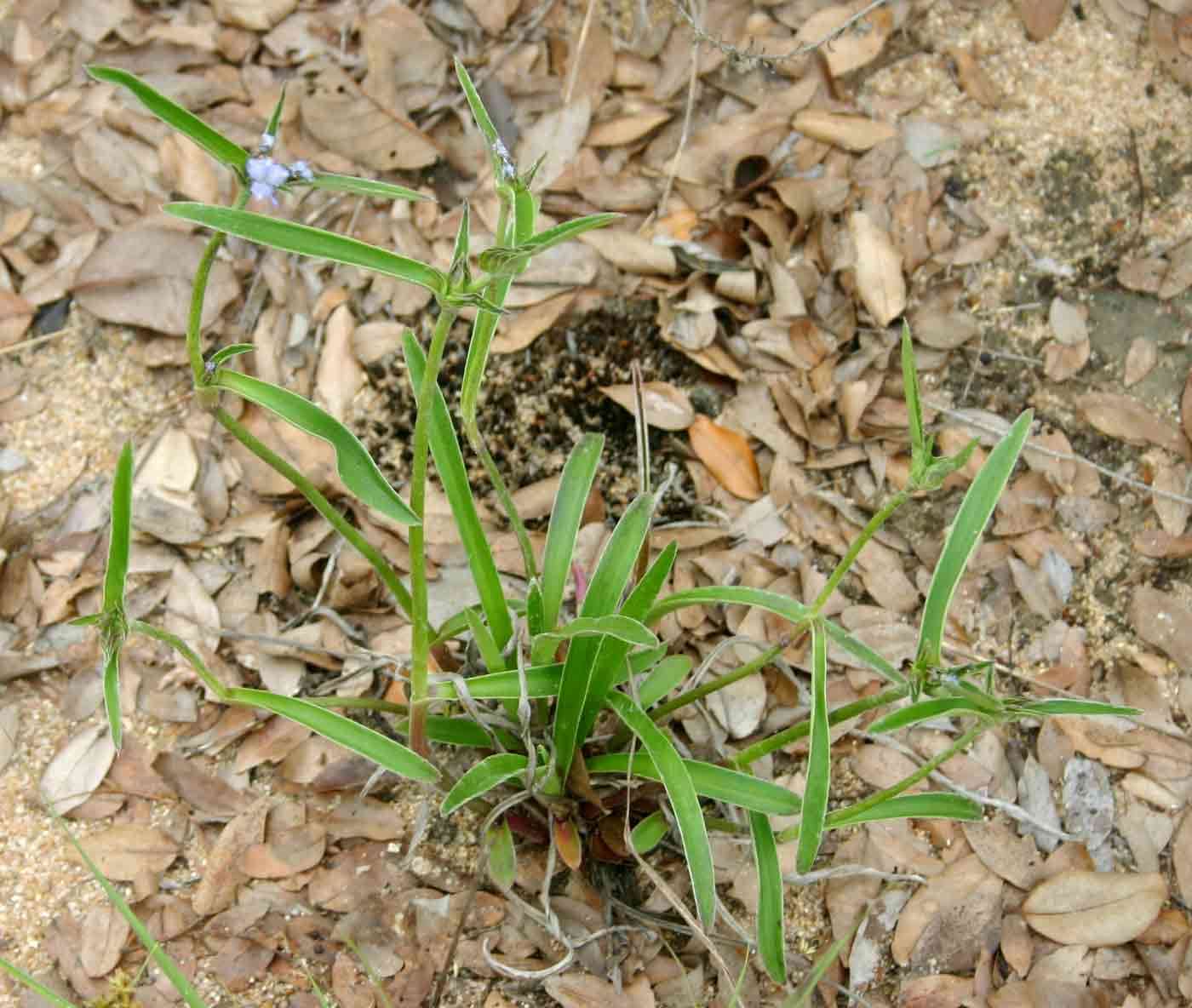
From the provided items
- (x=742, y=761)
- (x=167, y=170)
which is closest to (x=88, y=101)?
(x=167, y=170)

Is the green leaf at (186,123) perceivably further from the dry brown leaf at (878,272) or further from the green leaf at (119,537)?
the dry brown leaf at (878,272)

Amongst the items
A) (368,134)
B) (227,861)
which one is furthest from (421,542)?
(368,134)

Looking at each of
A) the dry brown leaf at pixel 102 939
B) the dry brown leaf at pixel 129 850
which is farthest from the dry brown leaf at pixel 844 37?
the dry brown leaf at pixel 102 939

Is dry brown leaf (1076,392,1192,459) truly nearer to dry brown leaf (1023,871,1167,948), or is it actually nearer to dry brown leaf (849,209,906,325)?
dry brown leaf (849,209,906,325)

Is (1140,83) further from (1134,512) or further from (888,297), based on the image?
(1134,512)

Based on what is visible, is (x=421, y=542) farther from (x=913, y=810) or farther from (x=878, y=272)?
(x=878, y=272)

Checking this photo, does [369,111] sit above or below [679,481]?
above

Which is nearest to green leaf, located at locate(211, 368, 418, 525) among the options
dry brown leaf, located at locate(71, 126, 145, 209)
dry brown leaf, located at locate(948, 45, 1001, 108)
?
dry brown leaf, located at locate(71, 126, 145, 209)
